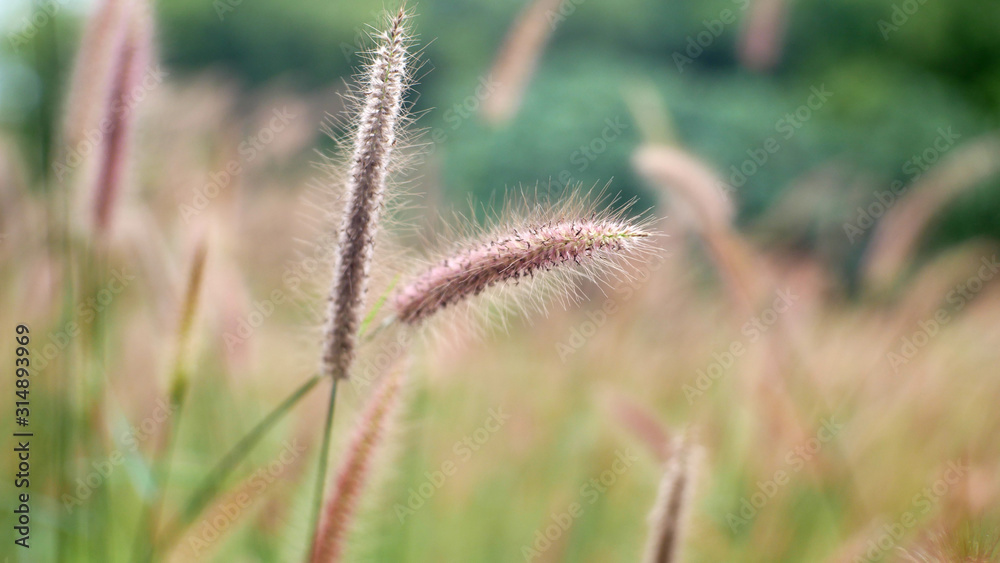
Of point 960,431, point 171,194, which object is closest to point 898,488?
point 960,431

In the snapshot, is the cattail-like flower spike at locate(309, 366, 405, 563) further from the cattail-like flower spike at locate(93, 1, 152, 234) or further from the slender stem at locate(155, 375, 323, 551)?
the cattail-like flower spike at locate(93, 1, 152, 234)

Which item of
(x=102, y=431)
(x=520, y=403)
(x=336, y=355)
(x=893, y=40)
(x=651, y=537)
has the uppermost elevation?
(x=893, y=40)

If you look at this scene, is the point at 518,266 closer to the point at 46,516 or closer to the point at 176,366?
the point at 176,366

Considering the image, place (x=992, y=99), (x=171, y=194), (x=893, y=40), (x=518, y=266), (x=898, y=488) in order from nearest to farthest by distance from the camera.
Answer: (x=518, y=266) < (x=898, y=488) < (x=171, y=194) < (x=992, y=99) < (x=893, y=40)

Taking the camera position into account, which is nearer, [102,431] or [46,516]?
[46,516]

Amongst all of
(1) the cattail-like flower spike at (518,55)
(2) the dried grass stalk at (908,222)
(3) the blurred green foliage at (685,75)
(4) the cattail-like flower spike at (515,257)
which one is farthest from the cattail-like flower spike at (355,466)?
(3) the blurred green foliage at (685,75)

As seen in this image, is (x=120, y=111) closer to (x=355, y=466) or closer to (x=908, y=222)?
(x=355, y=466)

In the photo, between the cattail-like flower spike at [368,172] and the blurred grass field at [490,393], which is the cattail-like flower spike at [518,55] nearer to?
the blurred grass field at [490,393]
